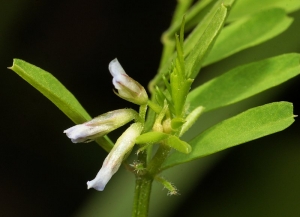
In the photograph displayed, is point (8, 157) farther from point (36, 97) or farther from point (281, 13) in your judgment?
point (281, 13)

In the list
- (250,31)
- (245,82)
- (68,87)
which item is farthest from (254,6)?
(68,87)

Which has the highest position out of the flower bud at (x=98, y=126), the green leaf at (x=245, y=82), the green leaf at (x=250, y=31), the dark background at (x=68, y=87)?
the dark background at (x=68, y=87)

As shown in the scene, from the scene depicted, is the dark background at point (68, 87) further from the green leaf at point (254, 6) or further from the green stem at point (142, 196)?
the green stem at point (142, 196)

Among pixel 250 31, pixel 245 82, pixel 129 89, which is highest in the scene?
pixel 250 31

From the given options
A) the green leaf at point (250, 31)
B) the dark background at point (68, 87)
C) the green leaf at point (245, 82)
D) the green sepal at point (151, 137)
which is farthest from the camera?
the dark background at point (68, 87)

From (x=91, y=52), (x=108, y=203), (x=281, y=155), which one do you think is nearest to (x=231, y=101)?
(x=281, y=155)

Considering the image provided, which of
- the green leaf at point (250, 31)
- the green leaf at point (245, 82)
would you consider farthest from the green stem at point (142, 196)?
the green leaf at point (250, 31)

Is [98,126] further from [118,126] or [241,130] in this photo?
[241,130]
